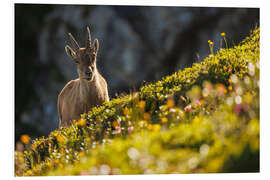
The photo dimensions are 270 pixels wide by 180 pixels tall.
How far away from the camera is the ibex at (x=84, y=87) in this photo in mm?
7508

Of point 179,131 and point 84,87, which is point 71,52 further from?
point 179,131

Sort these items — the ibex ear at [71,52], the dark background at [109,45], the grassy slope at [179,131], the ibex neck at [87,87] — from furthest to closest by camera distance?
the dark background at [109,45] < the ibex neck at [87,87] < the ibex ear at [71,52] < the grassy slope at [179,131]

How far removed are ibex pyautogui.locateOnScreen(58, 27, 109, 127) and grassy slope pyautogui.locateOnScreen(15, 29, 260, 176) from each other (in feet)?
3.67

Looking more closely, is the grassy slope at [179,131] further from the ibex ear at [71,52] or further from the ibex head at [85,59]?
the ibex ear at [71,52]

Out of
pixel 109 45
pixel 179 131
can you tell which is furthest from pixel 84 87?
pixel 109 45

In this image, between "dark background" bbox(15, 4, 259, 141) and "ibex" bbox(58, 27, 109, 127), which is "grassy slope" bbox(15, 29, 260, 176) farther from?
"dark background" bbox(15, 4, 259, 141)

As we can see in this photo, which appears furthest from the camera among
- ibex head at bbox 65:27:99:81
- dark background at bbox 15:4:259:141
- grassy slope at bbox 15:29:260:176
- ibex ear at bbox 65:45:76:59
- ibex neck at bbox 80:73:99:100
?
dark background at bbox 15:4:259:141

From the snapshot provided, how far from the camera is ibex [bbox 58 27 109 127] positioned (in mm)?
7508

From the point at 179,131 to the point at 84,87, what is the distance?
14.0 ft

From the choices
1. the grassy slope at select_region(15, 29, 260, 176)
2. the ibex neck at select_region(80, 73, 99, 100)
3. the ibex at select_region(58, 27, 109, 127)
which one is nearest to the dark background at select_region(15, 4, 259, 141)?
the ibex at select_region(58, 27, 109, 127)

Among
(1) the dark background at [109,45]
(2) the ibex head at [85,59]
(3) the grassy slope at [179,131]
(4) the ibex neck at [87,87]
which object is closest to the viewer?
(3) the grassy slope at [179,131]

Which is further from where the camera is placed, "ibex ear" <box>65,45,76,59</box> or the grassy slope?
"ibex ear" <box>65,45,76,59</box>

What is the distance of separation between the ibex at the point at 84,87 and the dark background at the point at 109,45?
7152mm

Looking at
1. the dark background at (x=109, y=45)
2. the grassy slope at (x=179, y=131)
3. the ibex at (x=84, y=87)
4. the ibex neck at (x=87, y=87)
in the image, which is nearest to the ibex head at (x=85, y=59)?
the ibex at (x=84, y=87)
